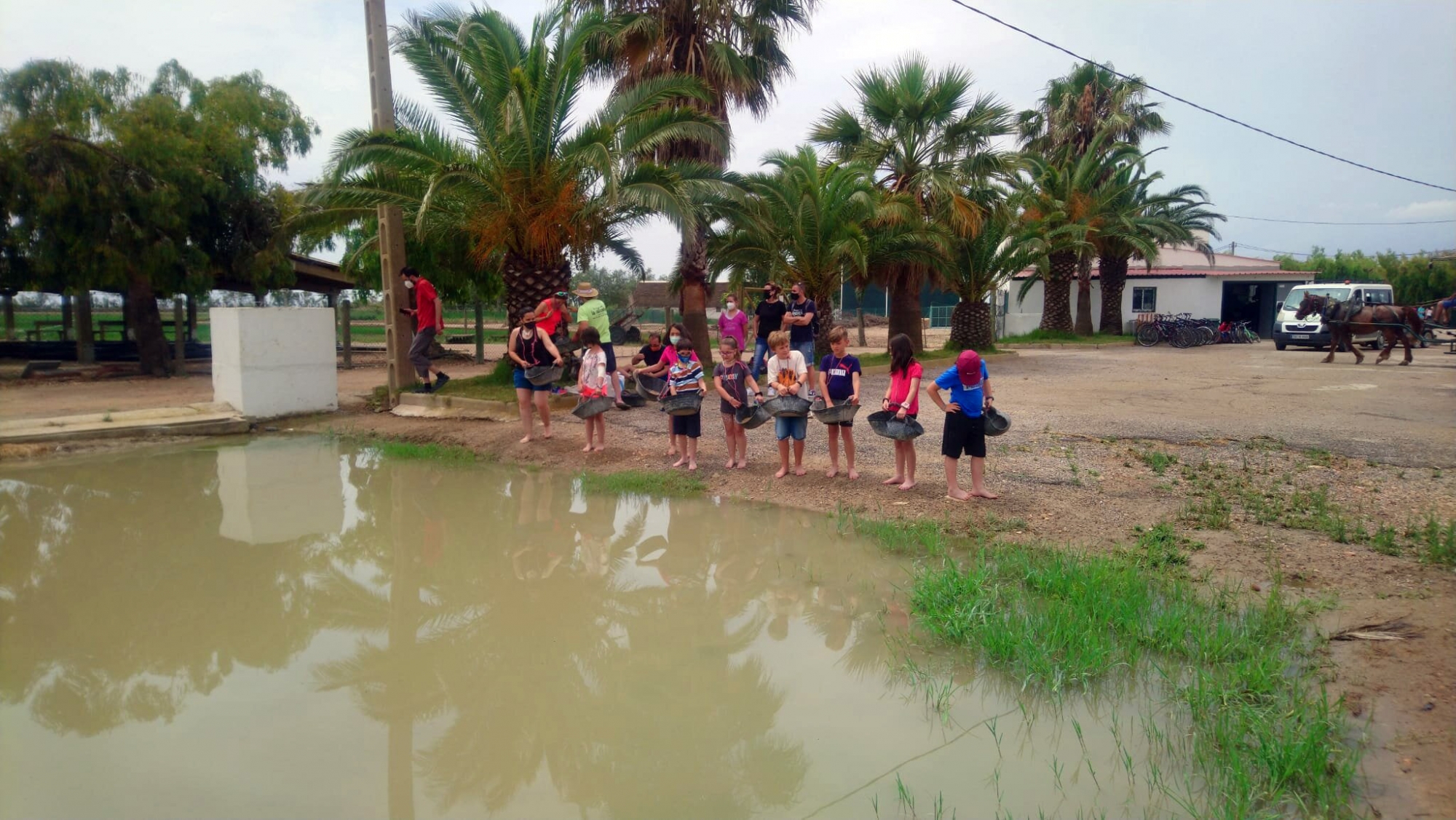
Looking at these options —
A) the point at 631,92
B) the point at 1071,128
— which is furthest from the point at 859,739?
the point at 1071,128

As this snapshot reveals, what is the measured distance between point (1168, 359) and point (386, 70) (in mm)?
17380

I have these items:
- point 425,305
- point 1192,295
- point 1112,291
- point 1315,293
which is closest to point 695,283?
point 425,305

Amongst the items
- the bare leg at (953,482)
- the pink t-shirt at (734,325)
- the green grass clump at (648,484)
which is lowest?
the green grass clump at (648,484)

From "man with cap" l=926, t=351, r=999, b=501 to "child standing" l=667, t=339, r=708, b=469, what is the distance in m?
2.40

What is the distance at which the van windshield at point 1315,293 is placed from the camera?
23.8 meters

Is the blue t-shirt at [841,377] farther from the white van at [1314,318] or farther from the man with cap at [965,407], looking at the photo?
the white van at [1314,318]

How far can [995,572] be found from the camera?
5645mm

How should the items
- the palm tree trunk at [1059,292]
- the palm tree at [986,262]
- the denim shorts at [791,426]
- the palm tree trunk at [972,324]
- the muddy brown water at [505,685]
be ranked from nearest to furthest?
the muddy brown water at [505,685], the denim shorts at [791,426], the palm tree at [986,262], the palm tree trunk at [972,324], the palm tree trunk at [1059,292]

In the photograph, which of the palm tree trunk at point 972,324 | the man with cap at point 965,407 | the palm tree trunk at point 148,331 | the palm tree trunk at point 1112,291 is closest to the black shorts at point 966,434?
the man with cap at point 965,407

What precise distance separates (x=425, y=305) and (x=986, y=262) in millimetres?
13702

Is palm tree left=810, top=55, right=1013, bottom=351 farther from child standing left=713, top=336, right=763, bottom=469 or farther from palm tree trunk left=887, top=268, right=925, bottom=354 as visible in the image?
child standing left=713, top=336, right=763, bottom=469

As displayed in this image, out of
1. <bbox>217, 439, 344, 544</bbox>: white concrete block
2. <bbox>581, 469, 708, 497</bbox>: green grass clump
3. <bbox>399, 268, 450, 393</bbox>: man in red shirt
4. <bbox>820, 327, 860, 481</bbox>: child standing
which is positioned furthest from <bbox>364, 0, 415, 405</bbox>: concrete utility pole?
<bbox>820, 327, 860, 481</bbox>: child standing

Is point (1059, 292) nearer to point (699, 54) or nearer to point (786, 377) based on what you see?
point (699, 54)

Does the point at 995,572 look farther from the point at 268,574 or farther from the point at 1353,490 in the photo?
the point at 268,574
